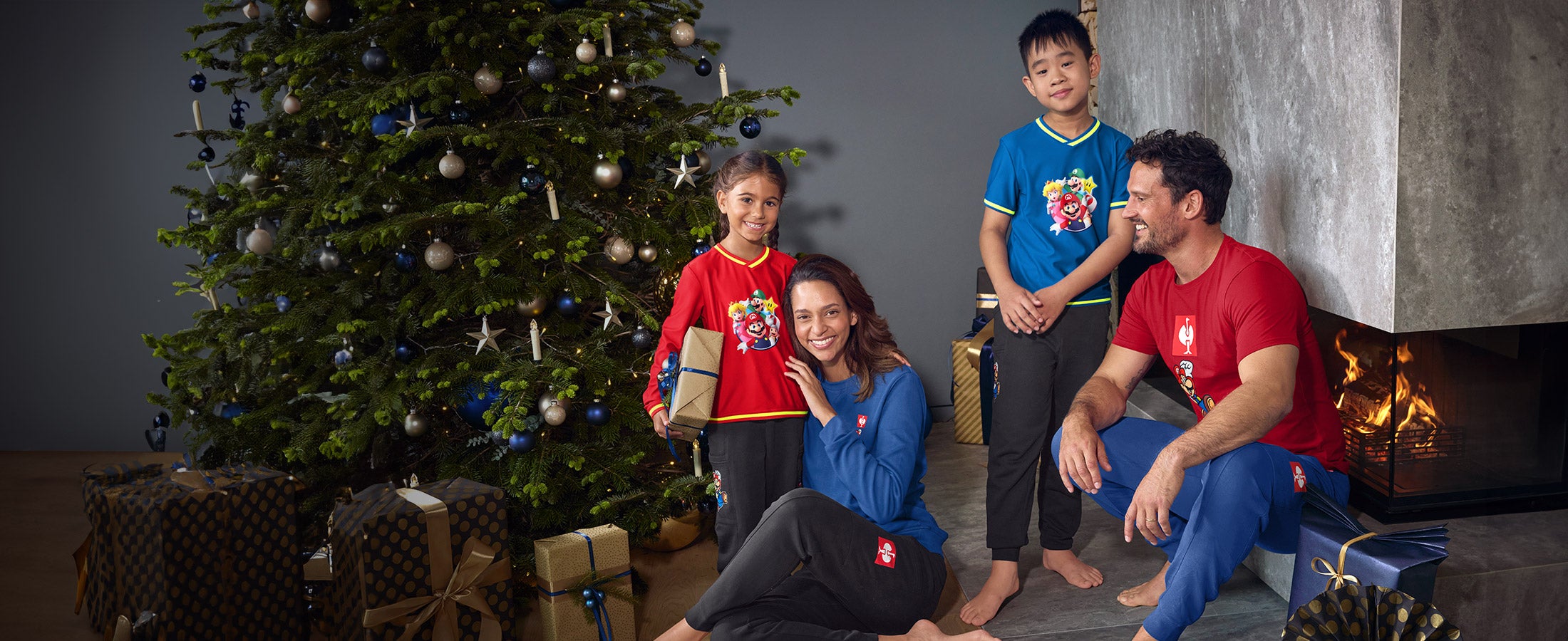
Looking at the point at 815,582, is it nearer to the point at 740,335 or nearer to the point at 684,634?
the point at 684,634

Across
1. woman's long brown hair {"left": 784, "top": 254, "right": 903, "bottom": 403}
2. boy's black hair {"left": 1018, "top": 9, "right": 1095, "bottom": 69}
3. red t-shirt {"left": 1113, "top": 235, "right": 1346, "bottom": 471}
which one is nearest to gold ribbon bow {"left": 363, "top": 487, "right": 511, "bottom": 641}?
woman's long brown hair {"left": 784, "top": 254, "right": 903, "bottom": 403}

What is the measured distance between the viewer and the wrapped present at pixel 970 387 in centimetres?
379

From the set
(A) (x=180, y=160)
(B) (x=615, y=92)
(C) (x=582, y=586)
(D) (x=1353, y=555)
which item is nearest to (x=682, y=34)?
Answer: (B) (x=615, y=92)

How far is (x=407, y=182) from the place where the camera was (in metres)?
2.65

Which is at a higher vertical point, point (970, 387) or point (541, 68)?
point (541, 68)

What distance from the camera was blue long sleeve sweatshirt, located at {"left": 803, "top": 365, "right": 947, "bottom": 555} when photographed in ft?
6.64

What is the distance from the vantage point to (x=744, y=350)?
2.35m

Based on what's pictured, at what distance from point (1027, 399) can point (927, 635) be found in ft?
2.13

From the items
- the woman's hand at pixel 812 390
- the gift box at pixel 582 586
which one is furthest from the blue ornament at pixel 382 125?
the woman's hand at pixel 812 390

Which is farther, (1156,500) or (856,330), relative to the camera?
(856,330)

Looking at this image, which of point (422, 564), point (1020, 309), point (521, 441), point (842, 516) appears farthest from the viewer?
point (521, 441)

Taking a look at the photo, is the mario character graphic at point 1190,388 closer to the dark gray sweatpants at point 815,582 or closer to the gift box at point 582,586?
the dark gray sweatpants at point 815,582

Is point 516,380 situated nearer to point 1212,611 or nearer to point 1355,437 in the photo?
point 1212,611

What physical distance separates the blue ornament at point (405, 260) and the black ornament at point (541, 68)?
605mm
